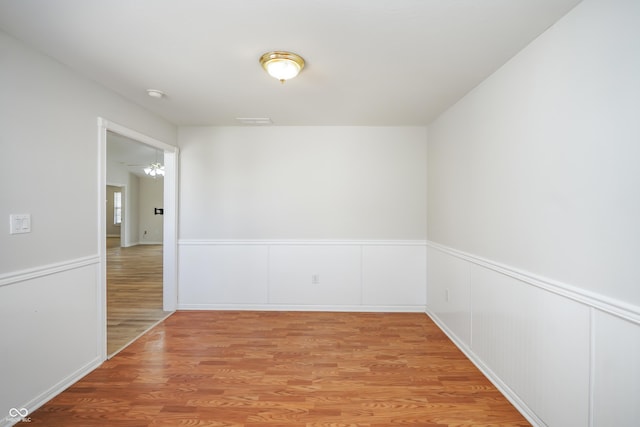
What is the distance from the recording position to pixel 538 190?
1.68 m

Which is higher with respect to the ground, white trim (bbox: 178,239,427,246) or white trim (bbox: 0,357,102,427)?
white trim (bbox: 178,239,427,246)

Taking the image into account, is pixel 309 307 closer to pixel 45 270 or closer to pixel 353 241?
pixel 353 241

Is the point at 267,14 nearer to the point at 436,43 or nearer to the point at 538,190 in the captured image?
the point at 436,43

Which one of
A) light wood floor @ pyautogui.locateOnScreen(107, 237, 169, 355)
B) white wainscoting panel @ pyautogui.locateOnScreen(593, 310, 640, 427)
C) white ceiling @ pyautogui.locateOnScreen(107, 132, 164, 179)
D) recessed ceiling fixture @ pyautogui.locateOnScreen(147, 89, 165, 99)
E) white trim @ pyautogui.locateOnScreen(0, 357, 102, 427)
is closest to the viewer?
white wainscoting panel @ pyautogui.locateOnScreen(593, 310, 640, 427)

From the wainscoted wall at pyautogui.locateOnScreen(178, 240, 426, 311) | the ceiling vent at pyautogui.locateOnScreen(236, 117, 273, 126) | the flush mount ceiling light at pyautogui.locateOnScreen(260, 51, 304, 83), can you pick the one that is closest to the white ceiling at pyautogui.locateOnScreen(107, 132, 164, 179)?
the ceiling vent at pyautogui.locateOnScreen(236, 117, 273, 126)

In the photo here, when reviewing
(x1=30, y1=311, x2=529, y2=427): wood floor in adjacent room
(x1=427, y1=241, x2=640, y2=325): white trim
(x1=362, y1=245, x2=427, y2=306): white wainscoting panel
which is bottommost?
(x1=30, y1=311, x2=529, y2=427): wood floor in adjacent room

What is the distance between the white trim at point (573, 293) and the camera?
1.16 m

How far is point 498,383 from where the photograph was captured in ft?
6.69

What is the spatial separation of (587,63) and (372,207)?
246cm

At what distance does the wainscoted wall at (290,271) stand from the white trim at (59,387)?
138 cm

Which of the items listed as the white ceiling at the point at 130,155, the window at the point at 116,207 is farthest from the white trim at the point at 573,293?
the window at the point at 116,207

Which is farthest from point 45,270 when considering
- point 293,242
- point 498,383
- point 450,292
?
point 450,292

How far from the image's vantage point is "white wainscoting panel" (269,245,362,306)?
11.8 ft

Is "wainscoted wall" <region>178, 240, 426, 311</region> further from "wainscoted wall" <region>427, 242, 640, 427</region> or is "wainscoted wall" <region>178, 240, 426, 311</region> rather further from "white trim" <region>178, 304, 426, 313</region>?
"wainscoted wall" <region>427, 242, 640, 427</region>
